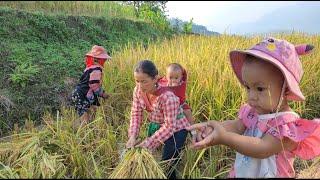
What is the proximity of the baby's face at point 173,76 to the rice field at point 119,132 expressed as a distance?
0.46 meters

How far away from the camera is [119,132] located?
3.70m

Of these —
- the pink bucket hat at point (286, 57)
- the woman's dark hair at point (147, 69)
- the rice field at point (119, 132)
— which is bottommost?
the rice field at point (119, 132)

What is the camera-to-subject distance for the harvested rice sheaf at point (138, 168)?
2248 mm

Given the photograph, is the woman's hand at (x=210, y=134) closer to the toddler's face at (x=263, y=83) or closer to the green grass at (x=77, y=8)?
the toddler's face at (x=263, y=83)

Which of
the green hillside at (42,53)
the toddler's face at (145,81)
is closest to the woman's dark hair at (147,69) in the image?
the toddler's face at (145,81)

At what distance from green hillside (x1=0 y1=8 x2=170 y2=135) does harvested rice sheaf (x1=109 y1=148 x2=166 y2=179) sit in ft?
7.63

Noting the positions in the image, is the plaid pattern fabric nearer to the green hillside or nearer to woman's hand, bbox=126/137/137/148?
woman's hand, bbox=126/137/137/148

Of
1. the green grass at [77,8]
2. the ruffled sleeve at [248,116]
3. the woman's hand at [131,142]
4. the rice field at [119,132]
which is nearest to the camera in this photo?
the ruffled sleeve at [248,116]

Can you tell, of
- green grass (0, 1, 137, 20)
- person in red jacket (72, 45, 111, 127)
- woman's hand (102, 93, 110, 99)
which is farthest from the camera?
green grass (0, 1, 137, 20)

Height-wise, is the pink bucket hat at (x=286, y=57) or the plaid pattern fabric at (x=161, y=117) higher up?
the pink bucket hat at (x=286, y=57)

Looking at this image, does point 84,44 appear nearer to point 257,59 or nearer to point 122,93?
point 122,93

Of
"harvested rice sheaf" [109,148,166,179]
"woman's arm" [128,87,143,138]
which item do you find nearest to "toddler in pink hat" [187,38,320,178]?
"harvested rice sheaf" [109,148,166,179]

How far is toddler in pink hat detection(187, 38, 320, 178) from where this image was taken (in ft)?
7.29

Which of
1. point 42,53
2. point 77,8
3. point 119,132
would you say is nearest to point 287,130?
point 119,132
